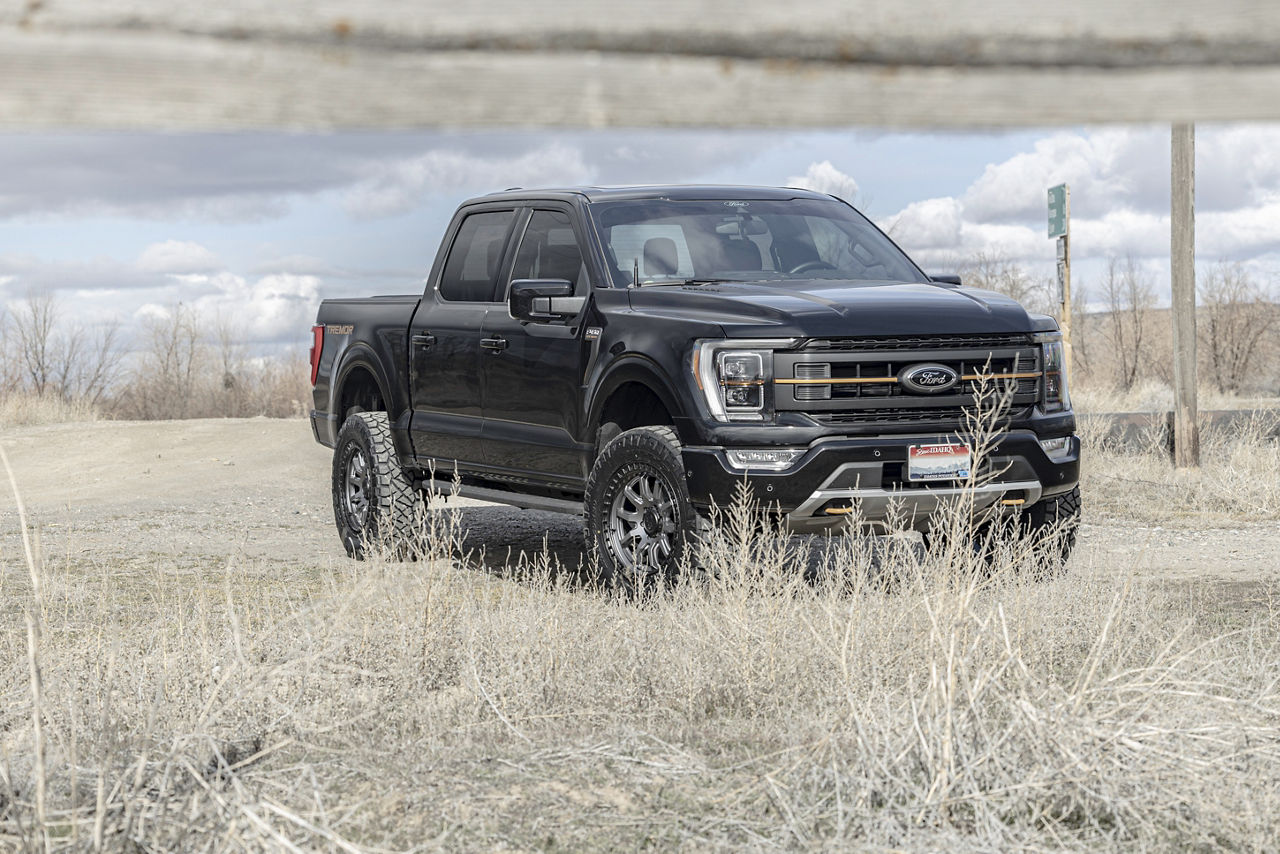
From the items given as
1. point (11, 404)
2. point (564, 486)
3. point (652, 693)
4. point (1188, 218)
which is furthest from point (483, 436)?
point (11, 404)

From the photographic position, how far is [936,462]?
680 cm

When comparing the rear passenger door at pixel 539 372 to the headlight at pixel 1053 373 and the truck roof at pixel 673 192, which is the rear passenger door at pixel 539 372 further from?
the headlight at pixel 1053 373

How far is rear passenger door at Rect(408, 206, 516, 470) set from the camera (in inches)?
346

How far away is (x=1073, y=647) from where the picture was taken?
556 cm

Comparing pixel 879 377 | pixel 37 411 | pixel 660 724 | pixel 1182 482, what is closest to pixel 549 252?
pixel 879 377

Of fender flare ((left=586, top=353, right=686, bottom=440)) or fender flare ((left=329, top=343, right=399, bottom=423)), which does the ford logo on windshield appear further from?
fender flare ((left=329, top=343, right=399, bottom=423))

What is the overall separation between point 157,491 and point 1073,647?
41.3 feet

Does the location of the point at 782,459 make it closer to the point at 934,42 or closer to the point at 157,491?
the point at 934,42

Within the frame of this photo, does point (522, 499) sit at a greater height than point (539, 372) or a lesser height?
lesser

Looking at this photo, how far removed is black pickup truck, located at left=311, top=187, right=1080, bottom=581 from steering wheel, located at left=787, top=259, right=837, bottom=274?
0.6 inches

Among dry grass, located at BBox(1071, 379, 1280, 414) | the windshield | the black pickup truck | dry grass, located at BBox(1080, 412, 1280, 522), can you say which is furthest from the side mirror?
dry grass, located at BBox(1071, 379, 1280, 414)

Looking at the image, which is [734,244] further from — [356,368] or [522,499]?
[356,368]

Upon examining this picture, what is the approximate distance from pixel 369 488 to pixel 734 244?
10.5 feet

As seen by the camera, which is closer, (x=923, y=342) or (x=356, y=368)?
(x=923, y=342)
